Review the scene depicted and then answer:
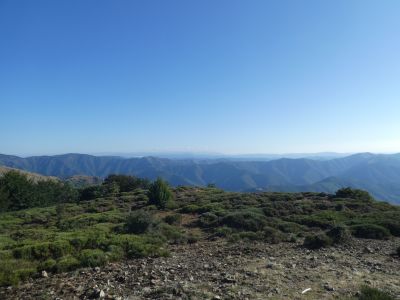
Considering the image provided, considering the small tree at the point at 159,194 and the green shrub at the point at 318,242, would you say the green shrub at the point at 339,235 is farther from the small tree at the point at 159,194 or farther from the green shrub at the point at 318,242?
the small tree at the point at 159,194

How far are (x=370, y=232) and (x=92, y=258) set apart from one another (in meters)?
13.7

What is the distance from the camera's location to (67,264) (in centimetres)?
1116

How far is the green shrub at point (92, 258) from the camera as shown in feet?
37.6

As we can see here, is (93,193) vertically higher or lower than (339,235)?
lower

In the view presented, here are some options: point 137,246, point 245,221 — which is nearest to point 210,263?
point 137,246

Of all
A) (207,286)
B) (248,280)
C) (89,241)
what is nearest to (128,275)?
(207,286)

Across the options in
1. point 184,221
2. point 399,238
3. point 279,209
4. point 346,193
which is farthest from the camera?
point 346,193

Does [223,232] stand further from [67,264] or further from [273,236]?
[67,264]

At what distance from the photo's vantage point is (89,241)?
46.9ft

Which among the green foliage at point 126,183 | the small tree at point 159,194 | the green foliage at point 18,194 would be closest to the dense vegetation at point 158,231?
the small tree at point 159,194

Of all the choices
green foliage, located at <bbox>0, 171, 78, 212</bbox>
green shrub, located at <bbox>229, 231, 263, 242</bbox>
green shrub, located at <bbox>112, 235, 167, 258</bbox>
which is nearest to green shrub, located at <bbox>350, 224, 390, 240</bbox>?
green shrub, located at <bbox>229, 231, 263, 242</bbox>

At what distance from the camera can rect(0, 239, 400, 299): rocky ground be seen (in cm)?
854

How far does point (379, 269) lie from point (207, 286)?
610cm

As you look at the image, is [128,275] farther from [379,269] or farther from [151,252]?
[379,269]
